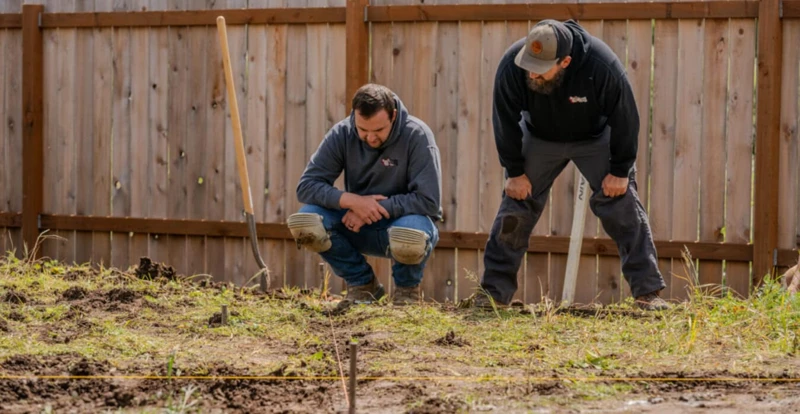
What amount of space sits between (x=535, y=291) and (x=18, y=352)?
327 cm

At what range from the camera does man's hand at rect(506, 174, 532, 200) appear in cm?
532

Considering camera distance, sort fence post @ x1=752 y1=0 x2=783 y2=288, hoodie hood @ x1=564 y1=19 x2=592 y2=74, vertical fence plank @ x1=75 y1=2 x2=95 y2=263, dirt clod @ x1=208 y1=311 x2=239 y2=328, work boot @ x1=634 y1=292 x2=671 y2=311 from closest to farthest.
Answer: dirt clod @ x1=208 y1=311 x2=239 y2=328, hoodie hood @ x1=564 y1=19 x2=592 y2=74, work boot @ x1=634 y1=292 x2=671 y2=311, fence post @ x1=752 y1=0 x2=783 y2=288, vertical fence plank @ x1=75 y1=2 x2=95 y2=263

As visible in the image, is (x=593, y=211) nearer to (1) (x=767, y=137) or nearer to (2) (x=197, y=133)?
(1) (x=767, y=137)

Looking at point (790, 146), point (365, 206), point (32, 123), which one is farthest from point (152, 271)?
point (790, 146)

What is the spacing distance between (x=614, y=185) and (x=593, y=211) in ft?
0.79

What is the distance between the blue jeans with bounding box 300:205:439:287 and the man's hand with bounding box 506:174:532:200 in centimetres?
45

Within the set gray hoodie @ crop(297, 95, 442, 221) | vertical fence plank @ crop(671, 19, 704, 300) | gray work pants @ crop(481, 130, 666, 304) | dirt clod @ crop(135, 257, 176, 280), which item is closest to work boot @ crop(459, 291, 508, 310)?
gray work pants @ crop(481, 130, 666, 304)

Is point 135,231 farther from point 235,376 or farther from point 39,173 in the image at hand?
point 235,376

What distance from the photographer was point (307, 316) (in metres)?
4.99

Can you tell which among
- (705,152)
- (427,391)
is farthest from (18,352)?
(705,152)

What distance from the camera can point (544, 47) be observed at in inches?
187

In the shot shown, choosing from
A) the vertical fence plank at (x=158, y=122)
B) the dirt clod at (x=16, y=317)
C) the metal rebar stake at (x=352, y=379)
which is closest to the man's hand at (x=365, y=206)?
the dirt clod at (x=16, y=317)

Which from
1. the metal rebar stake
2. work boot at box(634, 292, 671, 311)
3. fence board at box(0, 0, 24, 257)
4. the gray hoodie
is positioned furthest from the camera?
fence board at box(0, 0, 24, 257)

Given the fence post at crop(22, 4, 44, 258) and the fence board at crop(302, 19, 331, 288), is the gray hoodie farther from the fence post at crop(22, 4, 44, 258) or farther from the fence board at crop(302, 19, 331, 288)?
the fence post at crop(22, 4, 44, 258)
